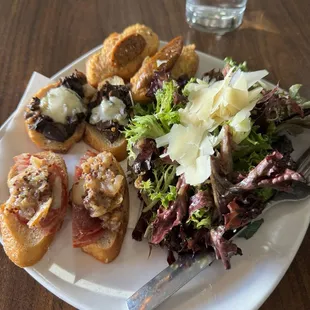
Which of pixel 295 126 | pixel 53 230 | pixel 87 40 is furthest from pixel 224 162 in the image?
pixel 87 40

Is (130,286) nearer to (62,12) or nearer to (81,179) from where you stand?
(81,179)

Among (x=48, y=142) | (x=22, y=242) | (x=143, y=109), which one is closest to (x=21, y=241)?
(x=22, y=242)

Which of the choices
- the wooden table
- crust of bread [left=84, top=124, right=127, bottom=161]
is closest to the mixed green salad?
crust of bread [left=84, top=124, right=127, bottom=161]

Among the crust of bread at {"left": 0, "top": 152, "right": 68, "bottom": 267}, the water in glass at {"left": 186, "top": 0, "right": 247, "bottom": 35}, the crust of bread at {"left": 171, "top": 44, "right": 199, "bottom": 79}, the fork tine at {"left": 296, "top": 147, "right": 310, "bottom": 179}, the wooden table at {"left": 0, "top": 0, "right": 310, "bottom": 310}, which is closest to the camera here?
the crust of bread at {"left": 0, "top": 152, "right": 68, "bottom": 267}

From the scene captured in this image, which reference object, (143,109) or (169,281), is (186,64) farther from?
(169,281)

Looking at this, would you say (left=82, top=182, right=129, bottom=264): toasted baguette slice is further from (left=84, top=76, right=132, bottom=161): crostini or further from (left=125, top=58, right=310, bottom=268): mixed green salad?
(left=84, top=76, right=132, bottom=161): crostini

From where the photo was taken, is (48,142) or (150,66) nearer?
(48,142)

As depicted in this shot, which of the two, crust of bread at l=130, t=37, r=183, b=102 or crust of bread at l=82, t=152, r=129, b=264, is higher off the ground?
crust of bread at l=130, t=37, r=183, b=102
